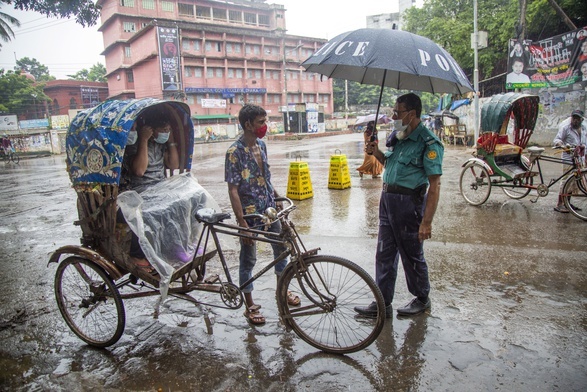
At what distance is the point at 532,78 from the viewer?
50.0 feet

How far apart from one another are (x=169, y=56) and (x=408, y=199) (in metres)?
44.1

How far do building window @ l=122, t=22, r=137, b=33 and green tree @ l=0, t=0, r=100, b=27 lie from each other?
4562 cm

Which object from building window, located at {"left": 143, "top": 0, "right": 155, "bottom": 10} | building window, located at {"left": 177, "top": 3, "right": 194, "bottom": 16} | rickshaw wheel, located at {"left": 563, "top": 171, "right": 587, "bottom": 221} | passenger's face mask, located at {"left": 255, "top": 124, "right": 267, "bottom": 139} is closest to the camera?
passenger's face mask, located at {"left": 255, "top": 124, "right": 267, "bottom": 139}

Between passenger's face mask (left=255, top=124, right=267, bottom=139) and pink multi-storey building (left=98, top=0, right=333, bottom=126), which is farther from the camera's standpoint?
pink multi-storey building (left=98, top=0, right=333, bottom=126)

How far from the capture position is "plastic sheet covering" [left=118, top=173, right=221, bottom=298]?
3.00 m

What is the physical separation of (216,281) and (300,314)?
77 centimetres

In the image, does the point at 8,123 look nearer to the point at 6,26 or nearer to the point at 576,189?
the point at 6,26

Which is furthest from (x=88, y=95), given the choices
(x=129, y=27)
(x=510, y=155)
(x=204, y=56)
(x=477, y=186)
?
(x=510, y=155)

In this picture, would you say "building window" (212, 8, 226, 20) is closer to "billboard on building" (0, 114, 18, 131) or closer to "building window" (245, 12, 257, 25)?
"building window" (245, 12, 257, 25)

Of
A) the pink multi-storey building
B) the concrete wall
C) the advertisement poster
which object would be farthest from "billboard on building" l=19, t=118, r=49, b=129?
the advertisement poster

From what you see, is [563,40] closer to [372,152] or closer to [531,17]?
[531,17]

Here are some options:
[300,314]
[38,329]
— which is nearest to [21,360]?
[38,329]

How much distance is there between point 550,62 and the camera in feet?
48.1

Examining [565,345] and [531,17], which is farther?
[531,17]
